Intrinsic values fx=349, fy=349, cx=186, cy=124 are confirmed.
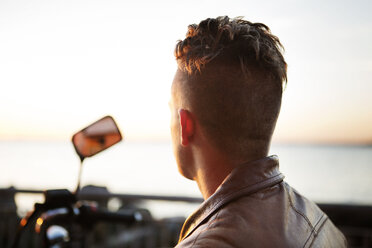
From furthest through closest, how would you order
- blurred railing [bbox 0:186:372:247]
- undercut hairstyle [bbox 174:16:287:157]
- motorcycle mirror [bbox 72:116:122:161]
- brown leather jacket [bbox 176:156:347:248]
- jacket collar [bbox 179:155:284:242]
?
blurred railing [bbox 0:186:372:247] < motorcycle mirror [bbox 72:116:122:161] < undercut hairstyle [bbox 174:16:287:157] < jacket collar [bbox 179:155:284:242] < brown leather jacket [bbox 176:156:347:248]

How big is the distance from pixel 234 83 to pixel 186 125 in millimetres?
261

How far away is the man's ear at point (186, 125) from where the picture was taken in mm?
1417

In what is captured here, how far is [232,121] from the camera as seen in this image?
1350mm

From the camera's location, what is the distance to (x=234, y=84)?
1.32 meters

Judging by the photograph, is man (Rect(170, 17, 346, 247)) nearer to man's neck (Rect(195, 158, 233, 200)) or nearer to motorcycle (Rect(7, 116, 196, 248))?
man's neck (Rect(195, 158, 233, 200))

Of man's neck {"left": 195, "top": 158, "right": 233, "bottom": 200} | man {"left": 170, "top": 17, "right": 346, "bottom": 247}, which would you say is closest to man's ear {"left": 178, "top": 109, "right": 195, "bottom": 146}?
man {"left": 170, "top": 17, "right": 346, "bottom": 247}

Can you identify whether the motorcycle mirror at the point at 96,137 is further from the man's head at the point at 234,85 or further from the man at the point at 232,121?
the man's head at the point at 234,85

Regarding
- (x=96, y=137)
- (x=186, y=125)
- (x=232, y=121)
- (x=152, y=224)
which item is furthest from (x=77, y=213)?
(x=152, y=224)

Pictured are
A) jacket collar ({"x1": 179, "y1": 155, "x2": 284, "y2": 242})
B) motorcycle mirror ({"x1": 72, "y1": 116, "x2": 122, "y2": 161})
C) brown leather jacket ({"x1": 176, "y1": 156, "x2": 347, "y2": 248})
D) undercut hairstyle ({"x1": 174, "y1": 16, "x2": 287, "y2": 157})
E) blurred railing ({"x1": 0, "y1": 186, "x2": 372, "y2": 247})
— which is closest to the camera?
brown leather jacket ({"x1": 176, "y1": 156, "x2": 347, "y2": 248})

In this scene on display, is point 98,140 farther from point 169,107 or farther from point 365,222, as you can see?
point 365,222

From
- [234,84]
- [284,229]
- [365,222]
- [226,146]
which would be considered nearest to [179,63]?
[234,84]

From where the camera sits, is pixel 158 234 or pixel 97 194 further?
pixel 158 234

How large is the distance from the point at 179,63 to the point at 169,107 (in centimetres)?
23

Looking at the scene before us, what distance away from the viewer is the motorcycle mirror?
5.30 feet
